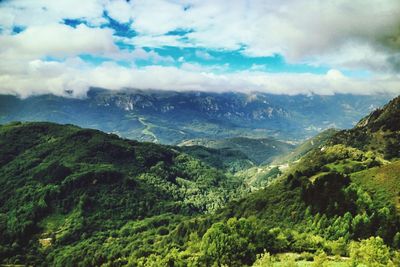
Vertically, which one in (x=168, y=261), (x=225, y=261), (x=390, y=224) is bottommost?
(x=168, y=261)

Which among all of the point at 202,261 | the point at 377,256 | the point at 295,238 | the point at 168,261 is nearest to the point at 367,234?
the point at 295,238

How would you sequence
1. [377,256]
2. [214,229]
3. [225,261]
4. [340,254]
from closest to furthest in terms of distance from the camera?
[377,256], [340,254], [225,261], [214,229]

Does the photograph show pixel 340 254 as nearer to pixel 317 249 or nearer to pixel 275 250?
pixel 317 249

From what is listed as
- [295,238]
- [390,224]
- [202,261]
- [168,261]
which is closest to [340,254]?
[295,238]

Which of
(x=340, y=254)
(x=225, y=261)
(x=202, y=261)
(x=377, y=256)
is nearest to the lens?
(x=377, y=256)

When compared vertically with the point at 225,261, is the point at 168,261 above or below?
below

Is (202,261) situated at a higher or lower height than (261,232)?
lower

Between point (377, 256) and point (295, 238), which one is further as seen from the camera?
point (295, 238)

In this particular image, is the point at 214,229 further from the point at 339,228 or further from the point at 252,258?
the point at 339,228

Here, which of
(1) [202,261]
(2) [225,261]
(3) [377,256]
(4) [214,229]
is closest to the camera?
(3) [377,256]
